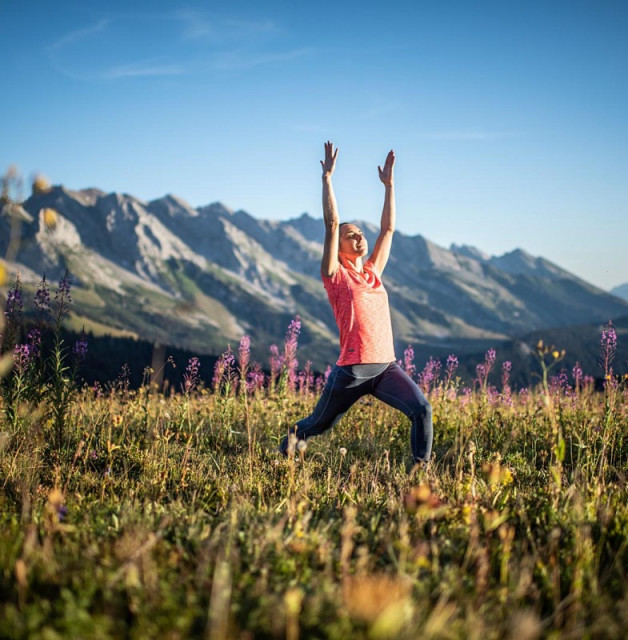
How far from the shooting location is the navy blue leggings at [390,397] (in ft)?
16.3

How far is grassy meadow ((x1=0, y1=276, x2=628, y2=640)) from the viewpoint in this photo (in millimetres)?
2246

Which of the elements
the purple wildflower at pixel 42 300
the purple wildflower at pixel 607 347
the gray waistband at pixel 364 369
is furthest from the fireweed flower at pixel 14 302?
the purple wildflower at pixel 607 347

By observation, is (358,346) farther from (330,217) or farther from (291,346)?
(291,346)

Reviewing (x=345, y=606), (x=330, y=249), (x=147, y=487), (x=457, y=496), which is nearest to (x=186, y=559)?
(x=345, y=606)

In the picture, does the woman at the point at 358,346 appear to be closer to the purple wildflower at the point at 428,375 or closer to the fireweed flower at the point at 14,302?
the purple wildflower at the point at 428,375

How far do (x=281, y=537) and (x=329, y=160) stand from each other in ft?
11.2

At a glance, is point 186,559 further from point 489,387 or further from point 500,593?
point 489,387

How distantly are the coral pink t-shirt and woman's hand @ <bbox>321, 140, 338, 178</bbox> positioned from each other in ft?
3.03

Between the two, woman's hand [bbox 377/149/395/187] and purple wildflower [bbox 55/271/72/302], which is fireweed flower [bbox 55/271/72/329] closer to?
purple wildflower [bbox 55/271/72/302]

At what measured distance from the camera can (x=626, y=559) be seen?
125 inches

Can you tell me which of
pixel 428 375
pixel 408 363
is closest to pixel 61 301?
pixel 408 363

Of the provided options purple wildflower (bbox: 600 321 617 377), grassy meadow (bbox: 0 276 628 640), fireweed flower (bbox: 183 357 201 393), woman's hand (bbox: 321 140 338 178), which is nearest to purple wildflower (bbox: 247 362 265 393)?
fireweed flower (bbox: 183 357 201 393)

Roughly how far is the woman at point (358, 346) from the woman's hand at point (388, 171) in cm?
87

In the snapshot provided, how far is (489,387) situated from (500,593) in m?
5.65
